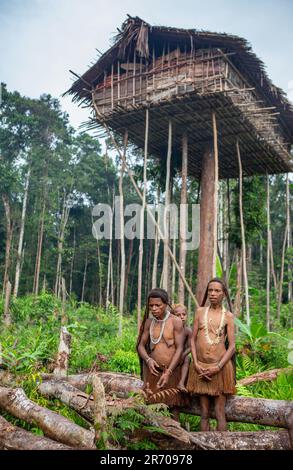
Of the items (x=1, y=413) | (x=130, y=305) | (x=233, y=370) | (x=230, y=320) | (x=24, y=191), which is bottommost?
(x=130, y=305)

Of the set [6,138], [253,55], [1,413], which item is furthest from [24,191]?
[1,413]

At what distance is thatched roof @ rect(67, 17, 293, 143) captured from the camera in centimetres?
1129

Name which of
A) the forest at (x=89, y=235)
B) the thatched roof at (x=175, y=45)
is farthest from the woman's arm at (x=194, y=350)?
the thatched roof at (x=175, y=45)

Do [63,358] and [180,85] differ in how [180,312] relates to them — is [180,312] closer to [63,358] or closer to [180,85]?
[63,358]

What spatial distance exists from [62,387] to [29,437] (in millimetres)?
968

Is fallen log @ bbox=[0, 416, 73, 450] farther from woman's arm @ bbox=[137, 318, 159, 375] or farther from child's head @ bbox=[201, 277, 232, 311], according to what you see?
child's head @ bbox=[201, 277, 232, 311]

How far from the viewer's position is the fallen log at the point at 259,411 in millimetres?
3895

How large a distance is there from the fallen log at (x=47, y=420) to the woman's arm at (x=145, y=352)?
792 mm

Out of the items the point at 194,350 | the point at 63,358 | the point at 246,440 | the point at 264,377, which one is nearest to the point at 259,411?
the point at 246,440

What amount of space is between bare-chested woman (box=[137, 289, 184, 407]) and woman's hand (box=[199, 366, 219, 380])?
10.8 inches

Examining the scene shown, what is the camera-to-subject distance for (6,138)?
29.5 m

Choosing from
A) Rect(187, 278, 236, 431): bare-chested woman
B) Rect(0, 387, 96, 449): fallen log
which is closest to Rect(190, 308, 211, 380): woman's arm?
Rect(187, 278, 236, 431): bare-chested woman

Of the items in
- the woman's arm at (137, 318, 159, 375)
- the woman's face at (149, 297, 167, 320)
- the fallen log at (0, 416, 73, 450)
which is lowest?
the fallen log at (0, 416, 73, 450)
